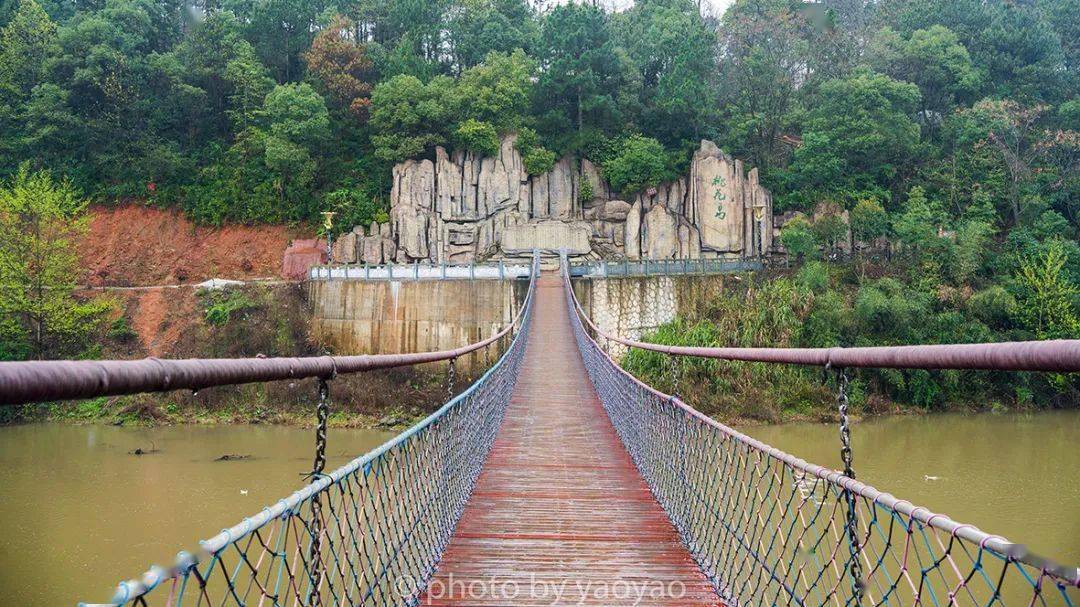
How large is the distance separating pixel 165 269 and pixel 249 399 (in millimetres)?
7163

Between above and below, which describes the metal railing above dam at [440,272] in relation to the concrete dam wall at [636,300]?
above

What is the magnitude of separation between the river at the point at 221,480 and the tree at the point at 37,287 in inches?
112

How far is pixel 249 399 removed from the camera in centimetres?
1580

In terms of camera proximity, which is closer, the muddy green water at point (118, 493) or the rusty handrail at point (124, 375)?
the rusty handrail at point (124, 375)

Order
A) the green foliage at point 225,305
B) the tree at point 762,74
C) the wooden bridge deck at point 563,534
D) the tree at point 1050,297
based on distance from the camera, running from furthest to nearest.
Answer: the tree at point 762,74, the green foliage at point 225,305, the tree at point 1050,297, the wooden bridge deck at point 563,534

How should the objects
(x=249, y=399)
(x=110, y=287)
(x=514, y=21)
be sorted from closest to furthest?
(x=249, y=399) → (x=110, y=287) → (x=514, y=21)

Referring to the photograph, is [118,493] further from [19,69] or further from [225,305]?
[19,69]

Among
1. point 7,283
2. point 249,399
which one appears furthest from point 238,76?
point 249,399

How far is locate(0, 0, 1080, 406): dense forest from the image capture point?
17.7 meters

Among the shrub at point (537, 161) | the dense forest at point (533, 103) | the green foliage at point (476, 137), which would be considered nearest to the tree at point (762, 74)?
the dense forest at point (533, 103)

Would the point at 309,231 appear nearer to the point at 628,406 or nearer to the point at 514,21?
the point at 514,21

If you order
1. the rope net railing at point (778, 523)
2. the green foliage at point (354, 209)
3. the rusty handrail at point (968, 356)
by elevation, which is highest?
the green foliage at point (354, 209)

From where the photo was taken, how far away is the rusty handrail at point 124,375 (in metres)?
0.97

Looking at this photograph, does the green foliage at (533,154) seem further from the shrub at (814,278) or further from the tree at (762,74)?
the shrub at (814,278)
